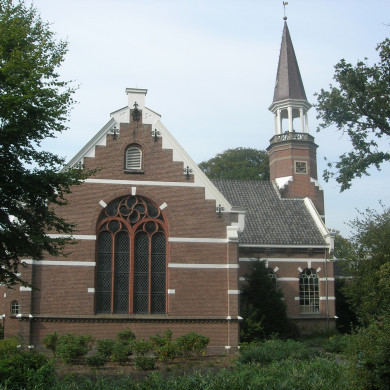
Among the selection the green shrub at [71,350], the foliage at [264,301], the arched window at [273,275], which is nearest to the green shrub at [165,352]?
the green shrub at [71,350]

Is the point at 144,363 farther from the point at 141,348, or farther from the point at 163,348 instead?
the point at 163,348

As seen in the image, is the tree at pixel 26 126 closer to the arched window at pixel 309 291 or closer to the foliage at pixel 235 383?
the foliage at pixel 235 383

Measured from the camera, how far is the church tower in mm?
38188

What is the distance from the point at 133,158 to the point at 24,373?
14.7 metres

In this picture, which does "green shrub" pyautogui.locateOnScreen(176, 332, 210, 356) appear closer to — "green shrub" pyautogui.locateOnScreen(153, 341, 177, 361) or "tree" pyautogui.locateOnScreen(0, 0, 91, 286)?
"green shrub" pyautogui.locateOnScreen(153, 341, 177, 361)

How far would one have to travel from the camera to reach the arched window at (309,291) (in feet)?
107

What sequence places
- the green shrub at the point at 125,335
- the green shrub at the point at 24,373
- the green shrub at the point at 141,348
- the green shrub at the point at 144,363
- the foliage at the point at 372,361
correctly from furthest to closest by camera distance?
the green shrub at the point at 125,335 → the green shrub at the point at 141,348 → the green shrub at the point at 144,363 → the green shrub at the point at 24,373 → the foliage at the point at 372,361

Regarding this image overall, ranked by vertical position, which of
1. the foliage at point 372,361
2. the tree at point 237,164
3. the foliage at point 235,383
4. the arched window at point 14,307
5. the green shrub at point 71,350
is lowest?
the green shrub at point 71,350

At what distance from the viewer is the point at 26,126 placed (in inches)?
607

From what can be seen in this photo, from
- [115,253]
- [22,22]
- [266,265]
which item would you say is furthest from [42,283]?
[266,265]

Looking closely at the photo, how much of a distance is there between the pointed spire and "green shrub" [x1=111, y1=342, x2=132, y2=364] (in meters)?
24.7

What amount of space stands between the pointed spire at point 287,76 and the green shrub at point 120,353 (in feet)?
80.9

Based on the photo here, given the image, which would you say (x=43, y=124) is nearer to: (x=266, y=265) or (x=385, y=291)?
(x=385, y=291)

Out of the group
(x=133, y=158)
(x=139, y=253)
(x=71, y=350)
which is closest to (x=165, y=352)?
(x=71, y=350)
